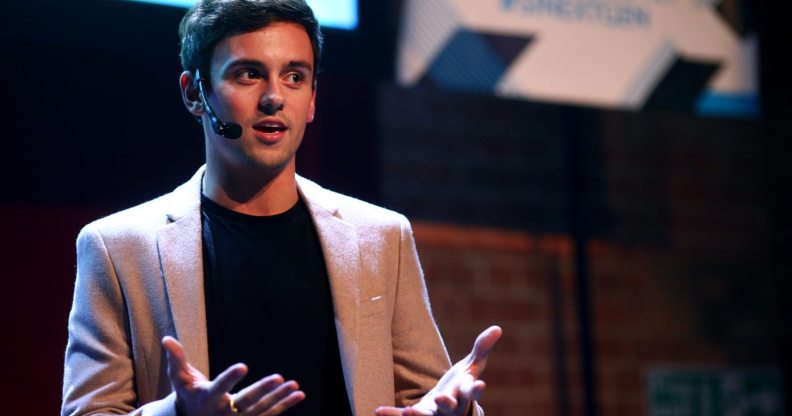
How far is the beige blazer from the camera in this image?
1.76 meters

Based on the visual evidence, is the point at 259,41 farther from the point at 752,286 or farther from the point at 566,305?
the point at 752,286

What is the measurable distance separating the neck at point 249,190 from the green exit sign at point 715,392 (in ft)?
7.65

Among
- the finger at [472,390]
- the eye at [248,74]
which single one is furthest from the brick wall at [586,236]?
the finger at [472,390]

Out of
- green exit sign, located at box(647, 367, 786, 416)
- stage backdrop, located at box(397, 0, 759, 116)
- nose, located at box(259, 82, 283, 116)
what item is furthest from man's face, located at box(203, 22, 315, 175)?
green exit sign, located at box(647, 367, 786, 416)

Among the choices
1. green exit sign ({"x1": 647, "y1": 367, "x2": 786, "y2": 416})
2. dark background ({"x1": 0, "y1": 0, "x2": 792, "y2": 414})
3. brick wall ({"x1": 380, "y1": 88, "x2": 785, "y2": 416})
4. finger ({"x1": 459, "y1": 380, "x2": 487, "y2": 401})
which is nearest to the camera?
finger ({"x1": 459, "y1": 380, "x2": 487, "y2": 401})

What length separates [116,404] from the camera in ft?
5.68

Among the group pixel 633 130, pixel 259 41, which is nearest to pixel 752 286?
pixel 633 130

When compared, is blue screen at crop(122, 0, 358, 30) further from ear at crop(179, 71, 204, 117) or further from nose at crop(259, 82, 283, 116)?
nose at crop(259, 82, 283, 116)

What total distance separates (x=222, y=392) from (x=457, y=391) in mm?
375

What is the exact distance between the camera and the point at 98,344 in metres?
1.76

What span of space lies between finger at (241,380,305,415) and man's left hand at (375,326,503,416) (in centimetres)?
20

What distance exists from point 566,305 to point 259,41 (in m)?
2.16

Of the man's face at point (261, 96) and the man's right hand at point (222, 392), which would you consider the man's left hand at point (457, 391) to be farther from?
the man's face at point (261, 96)

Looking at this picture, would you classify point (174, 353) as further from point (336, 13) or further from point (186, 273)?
point (336, 13)
